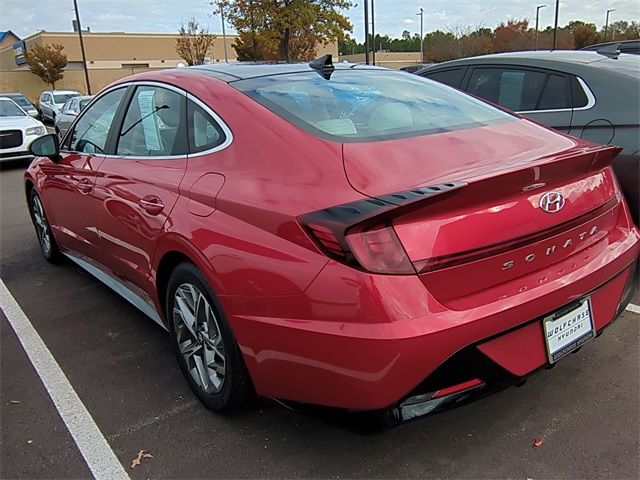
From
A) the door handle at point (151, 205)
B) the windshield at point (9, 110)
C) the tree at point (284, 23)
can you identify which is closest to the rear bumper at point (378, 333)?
the door handle at point (151, 205)

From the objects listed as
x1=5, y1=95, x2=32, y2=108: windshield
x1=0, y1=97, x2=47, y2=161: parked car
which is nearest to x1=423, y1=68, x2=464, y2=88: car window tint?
x1=0, y1=97, x2=47, y2=161: parked car

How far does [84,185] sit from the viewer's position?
3600mm

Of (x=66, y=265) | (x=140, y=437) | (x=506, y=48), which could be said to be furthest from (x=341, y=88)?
(x=506, y=48)

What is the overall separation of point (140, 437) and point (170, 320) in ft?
1.97

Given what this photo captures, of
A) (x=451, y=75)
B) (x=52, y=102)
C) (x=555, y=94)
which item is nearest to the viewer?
(x=555, y=94)

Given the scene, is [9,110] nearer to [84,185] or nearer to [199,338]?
[84,185]

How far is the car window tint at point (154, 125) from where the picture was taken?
9.12 ft

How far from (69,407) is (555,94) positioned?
3.81m

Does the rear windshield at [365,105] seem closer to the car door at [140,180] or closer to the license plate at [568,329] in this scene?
the car door at [140,180]

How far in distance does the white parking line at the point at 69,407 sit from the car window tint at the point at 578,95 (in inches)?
144

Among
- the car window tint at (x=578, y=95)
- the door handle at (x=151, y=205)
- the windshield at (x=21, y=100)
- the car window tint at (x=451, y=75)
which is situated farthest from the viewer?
the windshield at (x=21, y=100)

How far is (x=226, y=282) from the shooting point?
220cm

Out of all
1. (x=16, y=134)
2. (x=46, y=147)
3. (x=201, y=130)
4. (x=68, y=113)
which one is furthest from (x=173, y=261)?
(x=68, y=113)

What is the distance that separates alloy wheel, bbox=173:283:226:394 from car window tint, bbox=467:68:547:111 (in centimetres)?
311
